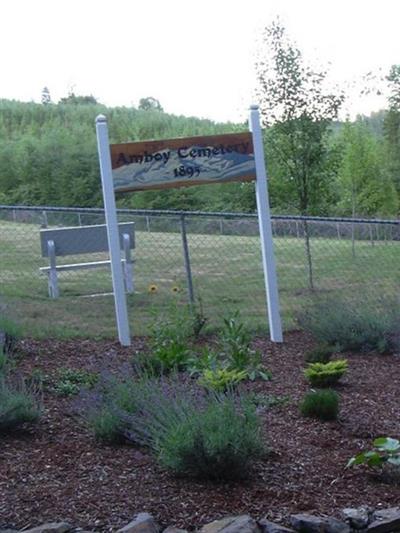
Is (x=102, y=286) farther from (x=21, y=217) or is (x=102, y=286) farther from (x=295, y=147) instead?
(x=21, y=217)

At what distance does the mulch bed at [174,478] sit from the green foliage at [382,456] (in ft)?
0.30

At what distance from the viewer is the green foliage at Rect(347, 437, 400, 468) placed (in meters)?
5.99

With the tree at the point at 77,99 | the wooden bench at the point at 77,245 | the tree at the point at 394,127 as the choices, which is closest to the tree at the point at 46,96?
the tree at the point at 77,99

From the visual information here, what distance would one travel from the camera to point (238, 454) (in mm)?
5770

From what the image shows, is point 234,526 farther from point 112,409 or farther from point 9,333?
point 9,333

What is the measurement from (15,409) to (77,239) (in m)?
6.76

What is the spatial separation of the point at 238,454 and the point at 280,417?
1663 millimetres

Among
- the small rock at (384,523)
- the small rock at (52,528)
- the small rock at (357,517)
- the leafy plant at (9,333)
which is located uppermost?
the leafy plant at (9,333)

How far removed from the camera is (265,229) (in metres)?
10.8

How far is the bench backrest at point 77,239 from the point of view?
1302 centimetres

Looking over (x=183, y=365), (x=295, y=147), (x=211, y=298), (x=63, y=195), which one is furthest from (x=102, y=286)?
(x=63, y=195)

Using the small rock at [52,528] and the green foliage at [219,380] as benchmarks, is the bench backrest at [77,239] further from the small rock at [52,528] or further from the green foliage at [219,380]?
the small rock at [52,528]

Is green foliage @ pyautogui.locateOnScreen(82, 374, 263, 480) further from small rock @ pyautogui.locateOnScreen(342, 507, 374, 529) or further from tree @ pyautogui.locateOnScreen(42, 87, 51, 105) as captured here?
tree @ pyautogui.locateOnScreen(42, 87, 51, 105)

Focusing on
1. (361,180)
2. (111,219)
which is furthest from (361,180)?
(111,219)
